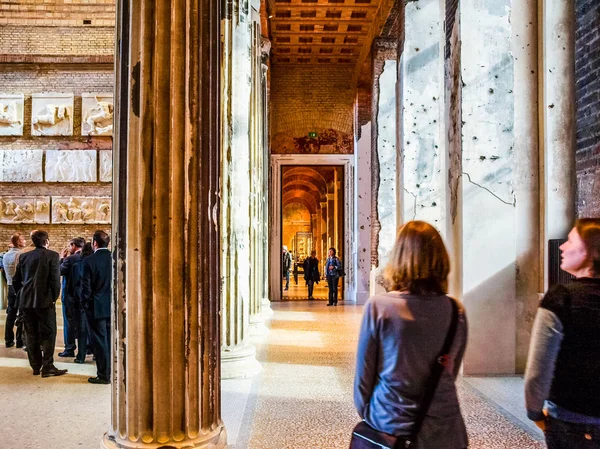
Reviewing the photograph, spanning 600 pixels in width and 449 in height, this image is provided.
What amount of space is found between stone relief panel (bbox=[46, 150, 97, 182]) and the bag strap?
1501 cm

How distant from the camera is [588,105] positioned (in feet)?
20.2

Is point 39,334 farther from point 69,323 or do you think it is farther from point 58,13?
point 58,13

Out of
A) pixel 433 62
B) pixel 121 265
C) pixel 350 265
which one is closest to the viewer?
pixel 121 265

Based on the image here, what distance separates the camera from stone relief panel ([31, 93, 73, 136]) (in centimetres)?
1602

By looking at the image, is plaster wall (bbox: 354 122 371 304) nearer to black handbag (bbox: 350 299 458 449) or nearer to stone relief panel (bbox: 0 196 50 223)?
stone relief panel (bbox: 0 196 50 223)

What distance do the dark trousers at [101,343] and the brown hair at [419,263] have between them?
5.44 meters

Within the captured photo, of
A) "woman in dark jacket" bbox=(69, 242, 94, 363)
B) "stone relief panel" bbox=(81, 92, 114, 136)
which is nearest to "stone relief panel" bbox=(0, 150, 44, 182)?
"stone relief panel" bbox=(81, 92, 114, 136)

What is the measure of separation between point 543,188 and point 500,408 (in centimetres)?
278

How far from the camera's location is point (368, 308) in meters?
2.16

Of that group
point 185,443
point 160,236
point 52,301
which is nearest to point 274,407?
point 185,443

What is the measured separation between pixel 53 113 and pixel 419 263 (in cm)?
1578

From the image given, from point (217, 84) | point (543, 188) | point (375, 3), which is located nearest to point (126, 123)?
point (217, 84)

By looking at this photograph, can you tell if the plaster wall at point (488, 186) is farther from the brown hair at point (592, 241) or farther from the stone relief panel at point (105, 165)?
the stone relief panel at point (105, 165)

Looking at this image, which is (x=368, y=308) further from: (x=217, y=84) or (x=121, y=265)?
(x=217, y=84)
